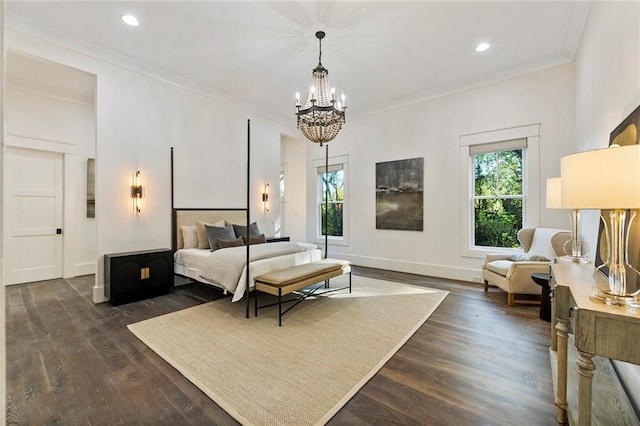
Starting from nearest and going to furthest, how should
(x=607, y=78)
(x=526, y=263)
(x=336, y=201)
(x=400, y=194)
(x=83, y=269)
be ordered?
(x=607, y=78)
(x=526, y=263)
(x=83, y=269)
(x=400, y=194)
(x=336, y=201)

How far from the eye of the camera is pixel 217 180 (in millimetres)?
5285

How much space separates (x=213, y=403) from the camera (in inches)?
70.7

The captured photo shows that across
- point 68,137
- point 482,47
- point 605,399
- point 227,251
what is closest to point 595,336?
point 605,399

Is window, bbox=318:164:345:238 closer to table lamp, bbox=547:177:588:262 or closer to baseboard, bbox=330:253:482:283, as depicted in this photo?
baseboard, bbox=330:253:482:283

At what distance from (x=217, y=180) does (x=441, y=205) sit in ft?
14.0

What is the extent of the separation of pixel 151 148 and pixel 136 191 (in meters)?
0.74

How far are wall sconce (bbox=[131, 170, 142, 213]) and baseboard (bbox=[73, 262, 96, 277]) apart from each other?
85.9 inches

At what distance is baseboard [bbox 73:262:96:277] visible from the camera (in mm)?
5084

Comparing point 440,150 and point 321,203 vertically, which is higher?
point 440,150

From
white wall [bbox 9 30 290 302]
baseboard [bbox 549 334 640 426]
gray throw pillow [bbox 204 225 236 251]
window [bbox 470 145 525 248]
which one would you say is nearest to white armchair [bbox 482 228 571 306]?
window [bbox 470 145 525 248]

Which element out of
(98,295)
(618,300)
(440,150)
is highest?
(440,150)

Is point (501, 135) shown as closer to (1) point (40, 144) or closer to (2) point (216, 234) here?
(2) point (216, 234)

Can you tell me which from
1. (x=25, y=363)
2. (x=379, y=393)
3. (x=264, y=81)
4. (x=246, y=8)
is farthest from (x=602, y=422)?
(x=264, y=81)

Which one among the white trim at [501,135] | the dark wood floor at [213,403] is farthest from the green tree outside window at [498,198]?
the dark wood floor at [213,403]
